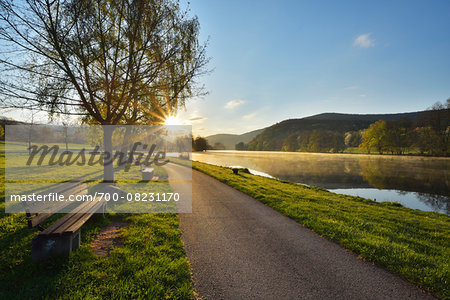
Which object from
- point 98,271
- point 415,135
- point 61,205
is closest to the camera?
point 98,271

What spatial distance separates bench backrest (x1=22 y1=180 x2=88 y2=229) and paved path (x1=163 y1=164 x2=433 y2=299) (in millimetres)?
3300

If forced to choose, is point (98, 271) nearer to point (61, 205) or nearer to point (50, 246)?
point (50, 246)

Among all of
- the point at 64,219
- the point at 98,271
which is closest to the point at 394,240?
the point at 98,271

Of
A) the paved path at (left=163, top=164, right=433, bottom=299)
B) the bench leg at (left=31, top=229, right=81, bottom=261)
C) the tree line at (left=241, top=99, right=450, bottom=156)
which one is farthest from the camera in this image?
the tree line at (left=241, top=99, right=450, bottom=156)

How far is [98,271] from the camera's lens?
352 centimetres

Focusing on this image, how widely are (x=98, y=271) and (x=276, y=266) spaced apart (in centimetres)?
353

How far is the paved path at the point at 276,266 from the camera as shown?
131 inches

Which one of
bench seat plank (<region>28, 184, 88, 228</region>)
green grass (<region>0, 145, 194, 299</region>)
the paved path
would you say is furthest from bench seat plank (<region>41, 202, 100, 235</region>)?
the paved path

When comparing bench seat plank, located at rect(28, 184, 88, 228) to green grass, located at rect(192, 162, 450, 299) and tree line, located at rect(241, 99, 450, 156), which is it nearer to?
green grass, located at rect(192, 162, 450, 299)

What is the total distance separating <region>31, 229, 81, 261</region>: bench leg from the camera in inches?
139

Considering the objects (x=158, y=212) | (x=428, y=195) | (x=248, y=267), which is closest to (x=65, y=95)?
(x=158, y=212)

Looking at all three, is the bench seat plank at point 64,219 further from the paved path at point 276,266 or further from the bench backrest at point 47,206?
the paved path at point 276,266

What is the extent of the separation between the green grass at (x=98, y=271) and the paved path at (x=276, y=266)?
45 centimetres

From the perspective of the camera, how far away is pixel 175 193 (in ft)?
34.6
